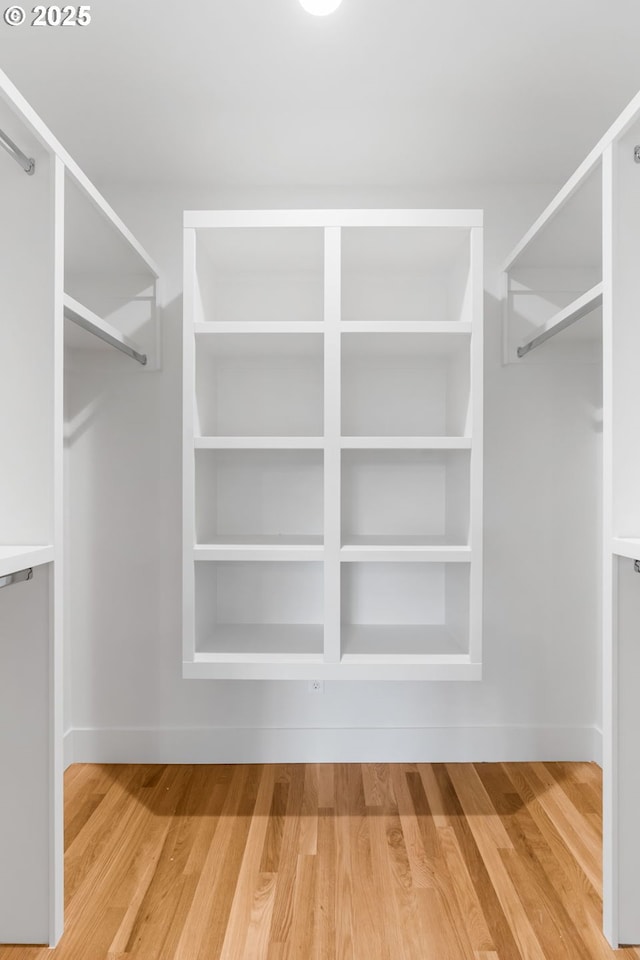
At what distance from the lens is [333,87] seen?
6.61ft

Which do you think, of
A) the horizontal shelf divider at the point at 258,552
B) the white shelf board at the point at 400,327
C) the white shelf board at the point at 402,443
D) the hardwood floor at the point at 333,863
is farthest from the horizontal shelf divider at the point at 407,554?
the hardwood floor at the point at 333,863

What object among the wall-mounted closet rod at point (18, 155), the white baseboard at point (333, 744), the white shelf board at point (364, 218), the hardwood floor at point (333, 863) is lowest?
the hardwood floor at point (333, 863)

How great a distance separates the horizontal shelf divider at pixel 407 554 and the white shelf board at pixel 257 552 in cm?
11

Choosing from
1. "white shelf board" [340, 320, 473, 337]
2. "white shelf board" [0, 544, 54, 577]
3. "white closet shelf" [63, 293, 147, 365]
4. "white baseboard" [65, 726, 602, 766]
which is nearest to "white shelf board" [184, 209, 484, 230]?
"white shelf board" [340, 320, 473, 337]

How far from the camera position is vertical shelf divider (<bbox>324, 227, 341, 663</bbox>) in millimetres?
2084

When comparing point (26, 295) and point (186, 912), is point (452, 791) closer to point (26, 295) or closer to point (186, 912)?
point (186, 912)

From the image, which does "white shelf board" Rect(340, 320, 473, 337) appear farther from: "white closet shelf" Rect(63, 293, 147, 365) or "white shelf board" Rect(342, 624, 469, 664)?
"white shelf board" Rect(342, 624, 469, 664)

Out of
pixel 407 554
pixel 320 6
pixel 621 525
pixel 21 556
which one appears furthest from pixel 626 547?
pixel 320 6

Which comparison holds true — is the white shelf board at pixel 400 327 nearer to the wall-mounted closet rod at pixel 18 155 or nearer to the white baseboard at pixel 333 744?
the wall-mounted closet rod at pixel 18 155

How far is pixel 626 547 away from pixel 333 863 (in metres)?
1.23

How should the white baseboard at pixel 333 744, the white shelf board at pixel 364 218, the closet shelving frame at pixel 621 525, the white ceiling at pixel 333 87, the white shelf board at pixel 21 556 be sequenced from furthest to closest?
1. the white baseboard at pixel 333 744
2. the white shelf board at pixel 364 218
3. the white ceiling at pixel 333 87
4. the closet shelving frame at pixel 621 525
5. the white shelf board at pixel 21 556

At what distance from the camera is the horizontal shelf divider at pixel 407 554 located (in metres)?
2.08

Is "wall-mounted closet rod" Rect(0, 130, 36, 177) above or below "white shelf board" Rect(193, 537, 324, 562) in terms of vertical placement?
above

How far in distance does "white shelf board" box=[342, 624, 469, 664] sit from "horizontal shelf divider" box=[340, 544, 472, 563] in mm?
324
